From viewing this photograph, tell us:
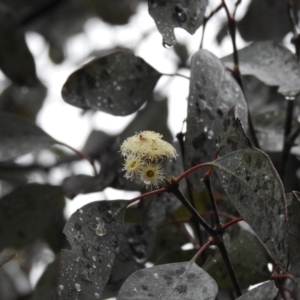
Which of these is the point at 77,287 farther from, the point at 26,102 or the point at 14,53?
the point at 26,102

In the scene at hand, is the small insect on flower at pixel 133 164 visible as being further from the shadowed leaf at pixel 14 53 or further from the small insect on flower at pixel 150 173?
the shadowed leaf at pixel 14 53

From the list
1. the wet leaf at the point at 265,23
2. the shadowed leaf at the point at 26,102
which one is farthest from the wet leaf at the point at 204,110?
the shadowed leaf at the point at 26,102

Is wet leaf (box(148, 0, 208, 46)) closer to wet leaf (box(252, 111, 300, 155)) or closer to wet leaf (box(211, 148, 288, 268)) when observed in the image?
wet leaf (box(211, 148, 288, 268))

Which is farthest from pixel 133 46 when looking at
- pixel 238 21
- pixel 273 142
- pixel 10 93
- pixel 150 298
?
pixel 150 298

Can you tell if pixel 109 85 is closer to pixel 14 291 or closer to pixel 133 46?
pixel 14 291

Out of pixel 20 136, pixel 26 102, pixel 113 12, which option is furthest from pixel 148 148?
pixel 26 102

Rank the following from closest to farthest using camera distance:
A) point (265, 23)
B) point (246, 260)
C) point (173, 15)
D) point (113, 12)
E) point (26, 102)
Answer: point (173, 15) → point (246, 260) → point (265, 23) → point (113, 12) → point (26, 102)
